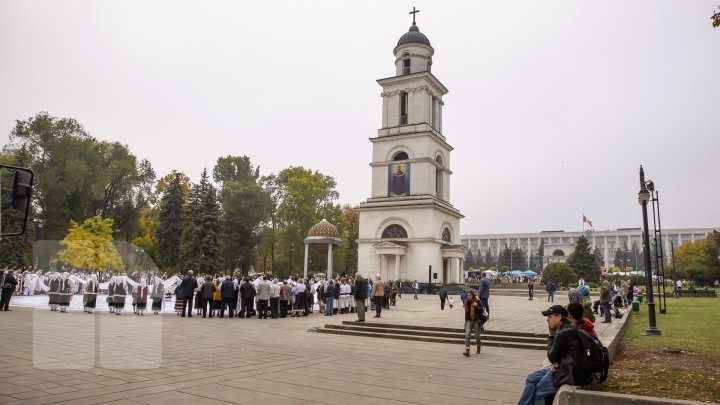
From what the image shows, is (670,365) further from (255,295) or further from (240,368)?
(255,295)

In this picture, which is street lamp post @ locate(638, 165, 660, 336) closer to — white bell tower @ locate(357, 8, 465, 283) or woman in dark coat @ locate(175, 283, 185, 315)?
woman in dark coat @ locate(175, 283, 185, 315)

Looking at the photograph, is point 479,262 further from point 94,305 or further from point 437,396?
point 437,396

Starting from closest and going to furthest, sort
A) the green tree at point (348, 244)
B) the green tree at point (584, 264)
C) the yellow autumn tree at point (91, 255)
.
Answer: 1. the yellow autumn tree at point (91, 255)
2. the green tree at point (584, 264)
3. the green tree at point (348, 244)

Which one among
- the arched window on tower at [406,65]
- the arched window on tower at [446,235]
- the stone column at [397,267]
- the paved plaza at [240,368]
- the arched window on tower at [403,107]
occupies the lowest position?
the paved plaza at [240,368]

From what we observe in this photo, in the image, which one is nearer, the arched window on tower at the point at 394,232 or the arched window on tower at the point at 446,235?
the arched window on tower at the point at 394,232

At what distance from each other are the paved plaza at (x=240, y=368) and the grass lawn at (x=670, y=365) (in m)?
1.70

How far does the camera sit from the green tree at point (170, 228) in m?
49.8

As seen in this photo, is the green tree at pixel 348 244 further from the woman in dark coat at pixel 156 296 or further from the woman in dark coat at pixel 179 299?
the woman in dark coat at pixel 179 299

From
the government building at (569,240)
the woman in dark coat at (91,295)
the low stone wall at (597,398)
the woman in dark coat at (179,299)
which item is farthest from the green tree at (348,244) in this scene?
the government building at (569,240)

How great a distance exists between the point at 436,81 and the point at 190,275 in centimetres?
3752

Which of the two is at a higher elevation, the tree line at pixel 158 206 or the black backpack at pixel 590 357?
the tree line at pixel 158 206

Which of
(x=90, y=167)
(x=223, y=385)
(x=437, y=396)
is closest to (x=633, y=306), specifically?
(x=437, y=396)

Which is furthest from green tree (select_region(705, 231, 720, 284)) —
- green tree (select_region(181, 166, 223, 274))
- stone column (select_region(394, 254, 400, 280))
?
green tree (select_region(181, 166, 223, 274))

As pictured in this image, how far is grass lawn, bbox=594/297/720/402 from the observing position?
6996 millimetres
